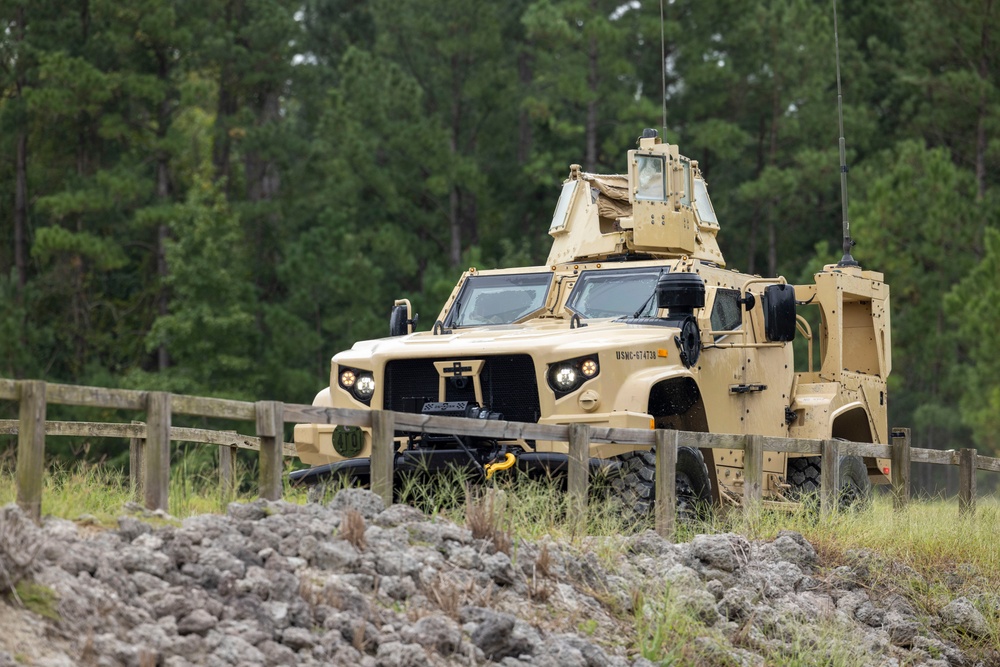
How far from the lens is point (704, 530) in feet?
35.5

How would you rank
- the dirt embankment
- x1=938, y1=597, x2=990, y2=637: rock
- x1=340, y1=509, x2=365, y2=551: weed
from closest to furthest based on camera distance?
1. the dirt embankment
2. x1=340, y1=509, x2=365, y2=551: weed
3. x1=938, y1=597, x2=990, y2=637: rock

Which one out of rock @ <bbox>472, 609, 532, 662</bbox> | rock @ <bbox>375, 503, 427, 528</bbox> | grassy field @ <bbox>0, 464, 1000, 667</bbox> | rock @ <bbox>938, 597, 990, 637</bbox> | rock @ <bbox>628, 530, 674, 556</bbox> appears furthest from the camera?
rock @ <bbox>938, 597, 990, 637</bbox>

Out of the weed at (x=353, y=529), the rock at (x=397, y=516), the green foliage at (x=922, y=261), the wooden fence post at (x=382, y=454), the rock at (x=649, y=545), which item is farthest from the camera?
the green foliage at (x=922, y=261)

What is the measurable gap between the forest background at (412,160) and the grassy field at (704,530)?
664 inches

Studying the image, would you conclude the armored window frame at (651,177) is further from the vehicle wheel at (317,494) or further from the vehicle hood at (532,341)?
the vehicle wheel at (317,494)

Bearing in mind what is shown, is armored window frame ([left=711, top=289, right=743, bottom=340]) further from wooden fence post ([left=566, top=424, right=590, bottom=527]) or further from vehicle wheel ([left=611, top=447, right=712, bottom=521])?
wooden fence post ([left=566, top=424, right=590, bottom=527])

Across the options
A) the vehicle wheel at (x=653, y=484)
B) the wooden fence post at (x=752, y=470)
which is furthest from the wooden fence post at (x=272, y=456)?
the wooden fence post at (x=752, y=470)

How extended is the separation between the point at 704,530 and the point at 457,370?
219 centimetres

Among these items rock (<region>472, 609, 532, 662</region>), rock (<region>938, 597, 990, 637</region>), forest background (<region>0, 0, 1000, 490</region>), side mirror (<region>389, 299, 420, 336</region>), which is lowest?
rock (<region>938, 597, 990, 637</region>)

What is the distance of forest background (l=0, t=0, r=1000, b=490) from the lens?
31641 millimetres

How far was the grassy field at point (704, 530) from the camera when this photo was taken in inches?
330

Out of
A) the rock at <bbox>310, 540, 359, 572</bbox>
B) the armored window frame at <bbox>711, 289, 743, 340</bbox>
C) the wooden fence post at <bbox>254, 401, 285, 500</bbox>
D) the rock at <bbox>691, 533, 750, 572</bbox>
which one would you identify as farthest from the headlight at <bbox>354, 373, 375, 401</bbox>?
the rock at <bbox>310, 540, 359, 572</bbox>

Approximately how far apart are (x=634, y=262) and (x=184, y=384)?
18.6m

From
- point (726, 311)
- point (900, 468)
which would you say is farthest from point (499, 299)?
point (900, 468)
